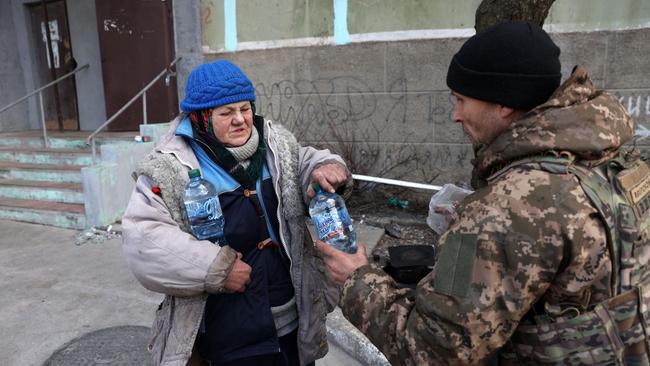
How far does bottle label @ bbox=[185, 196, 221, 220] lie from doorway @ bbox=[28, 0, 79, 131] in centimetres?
746

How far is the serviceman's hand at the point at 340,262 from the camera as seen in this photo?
4.70 feet

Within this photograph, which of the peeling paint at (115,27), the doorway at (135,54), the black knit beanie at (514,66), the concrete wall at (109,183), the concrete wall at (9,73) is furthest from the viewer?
the concrete wall at (9,73)

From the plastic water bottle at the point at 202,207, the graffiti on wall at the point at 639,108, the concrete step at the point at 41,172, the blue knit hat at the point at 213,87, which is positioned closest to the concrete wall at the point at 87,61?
Result: the concrete step at the point at 41,172

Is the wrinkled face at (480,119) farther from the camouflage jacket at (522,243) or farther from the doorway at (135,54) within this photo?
the doorway at (135,54)

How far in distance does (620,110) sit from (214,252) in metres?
1.31

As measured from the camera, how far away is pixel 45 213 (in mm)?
5582

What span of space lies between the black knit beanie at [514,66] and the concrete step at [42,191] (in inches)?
221

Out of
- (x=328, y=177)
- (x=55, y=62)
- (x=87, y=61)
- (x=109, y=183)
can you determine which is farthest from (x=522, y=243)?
(x=55, y=62)

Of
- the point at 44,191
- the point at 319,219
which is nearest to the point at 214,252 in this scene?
the point at 319,219

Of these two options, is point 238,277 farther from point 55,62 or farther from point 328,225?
point 55,62

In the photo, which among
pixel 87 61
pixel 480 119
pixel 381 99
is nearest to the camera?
pixel 480 119

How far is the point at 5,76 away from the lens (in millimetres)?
8039

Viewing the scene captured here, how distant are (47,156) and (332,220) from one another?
6.02m

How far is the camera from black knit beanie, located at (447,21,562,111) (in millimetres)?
1132
